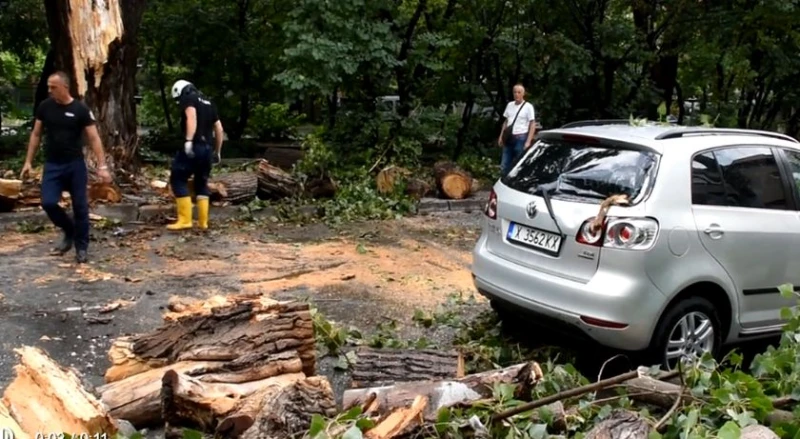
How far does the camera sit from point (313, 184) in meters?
11.7

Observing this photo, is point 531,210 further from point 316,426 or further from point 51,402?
point 51,402

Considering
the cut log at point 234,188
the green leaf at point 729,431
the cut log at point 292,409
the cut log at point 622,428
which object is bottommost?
the cut log at point 234,188

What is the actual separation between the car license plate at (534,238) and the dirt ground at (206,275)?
145 centimetres

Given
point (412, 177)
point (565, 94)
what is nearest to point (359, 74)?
point (412, 177)

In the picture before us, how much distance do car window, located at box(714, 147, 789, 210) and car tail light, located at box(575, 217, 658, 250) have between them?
0.82 m

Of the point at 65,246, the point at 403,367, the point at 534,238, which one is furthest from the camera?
the point at 65,246

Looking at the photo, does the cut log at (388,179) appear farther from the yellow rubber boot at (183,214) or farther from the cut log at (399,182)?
the yellow rubber boot at (183,214)

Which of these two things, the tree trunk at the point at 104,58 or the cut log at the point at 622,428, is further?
the tree trunk at the point at 104,58

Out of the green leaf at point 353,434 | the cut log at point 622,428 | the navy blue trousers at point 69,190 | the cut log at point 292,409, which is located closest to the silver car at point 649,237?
the cut log at point 622,428

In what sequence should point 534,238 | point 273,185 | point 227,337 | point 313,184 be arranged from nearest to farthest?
point 227,337, point 534,238, point 273,185, point 313,184

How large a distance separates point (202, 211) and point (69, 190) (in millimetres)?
2080

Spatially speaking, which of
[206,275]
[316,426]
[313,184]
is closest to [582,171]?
[316,426]

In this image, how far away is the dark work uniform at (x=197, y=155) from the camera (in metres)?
9.37

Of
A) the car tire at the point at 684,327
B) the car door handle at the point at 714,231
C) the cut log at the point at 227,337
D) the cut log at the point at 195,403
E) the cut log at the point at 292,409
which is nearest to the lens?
the cut log at the point at 292,409
